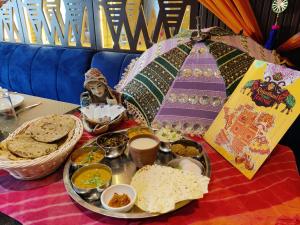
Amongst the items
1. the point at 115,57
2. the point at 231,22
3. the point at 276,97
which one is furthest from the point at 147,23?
the point at 276,97

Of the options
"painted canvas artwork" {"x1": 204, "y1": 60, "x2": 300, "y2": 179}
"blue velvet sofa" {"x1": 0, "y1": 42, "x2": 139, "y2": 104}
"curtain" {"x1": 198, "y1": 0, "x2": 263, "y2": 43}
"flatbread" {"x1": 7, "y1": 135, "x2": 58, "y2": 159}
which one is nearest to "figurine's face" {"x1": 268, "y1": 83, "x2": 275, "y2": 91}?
"painted canvas artwork" {"x1": 204, "y1": 60, "x2": 300, "y2": 179}

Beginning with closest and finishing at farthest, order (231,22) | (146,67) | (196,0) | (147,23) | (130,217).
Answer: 1. (130,217)
2. (146,67)
3. (231,22)
4. (196,0)
5. (147,23)

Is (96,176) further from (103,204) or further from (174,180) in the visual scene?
(174,180)

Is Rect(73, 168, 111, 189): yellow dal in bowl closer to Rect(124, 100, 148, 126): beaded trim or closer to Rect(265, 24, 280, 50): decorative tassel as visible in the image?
Rect(124, 100, 148, 126): beaded trim

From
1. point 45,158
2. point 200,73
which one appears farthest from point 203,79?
point 45,158

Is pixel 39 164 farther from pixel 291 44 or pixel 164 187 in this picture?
pixel 291 44

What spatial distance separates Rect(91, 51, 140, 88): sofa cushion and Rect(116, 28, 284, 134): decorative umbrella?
2.24 feet

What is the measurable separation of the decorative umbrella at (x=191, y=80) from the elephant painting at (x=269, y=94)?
6.1 inches

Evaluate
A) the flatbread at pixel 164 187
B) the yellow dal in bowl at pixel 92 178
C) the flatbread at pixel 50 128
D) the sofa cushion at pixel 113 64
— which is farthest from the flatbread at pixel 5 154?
the sofa cushion at pixel 113 64

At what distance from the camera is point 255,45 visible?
1.27 m

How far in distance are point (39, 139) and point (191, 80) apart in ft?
2.23

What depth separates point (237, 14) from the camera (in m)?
1.46

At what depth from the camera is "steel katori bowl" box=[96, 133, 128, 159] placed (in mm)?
976

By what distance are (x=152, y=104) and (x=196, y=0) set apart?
845mm
